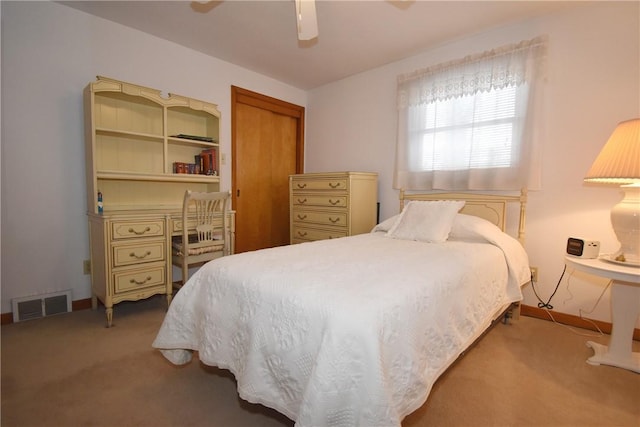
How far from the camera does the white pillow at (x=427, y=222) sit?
2.35 m

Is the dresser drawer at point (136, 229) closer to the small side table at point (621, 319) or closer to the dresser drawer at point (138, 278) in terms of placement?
the dresser drawer at point (138, 278)

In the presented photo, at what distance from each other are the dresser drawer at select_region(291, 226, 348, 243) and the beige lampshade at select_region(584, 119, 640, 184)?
1.99 m

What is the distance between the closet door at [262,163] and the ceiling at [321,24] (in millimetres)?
599

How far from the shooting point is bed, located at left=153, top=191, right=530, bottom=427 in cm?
97

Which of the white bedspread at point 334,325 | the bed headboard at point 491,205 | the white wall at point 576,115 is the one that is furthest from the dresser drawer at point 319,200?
the white wall at point 576,115

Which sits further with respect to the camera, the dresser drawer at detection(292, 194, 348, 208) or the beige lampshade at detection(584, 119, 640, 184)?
the dresser drawer at detection(292, 194, 348, 208)

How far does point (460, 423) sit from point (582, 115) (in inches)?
92.1

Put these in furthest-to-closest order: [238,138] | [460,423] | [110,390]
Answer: [238,138], [110,390], [460,423]

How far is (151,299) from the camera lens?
294cm

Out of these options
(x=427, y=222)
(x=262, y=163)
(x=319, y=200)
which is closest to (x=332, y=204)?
(x=319, y=200)

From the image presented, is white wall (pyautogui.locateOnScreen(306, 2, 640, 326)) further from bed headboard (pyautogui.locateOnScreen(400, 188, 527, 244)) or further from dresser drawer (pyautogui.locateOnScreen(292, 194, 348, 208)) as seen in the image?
dresser drawer (pyautogui.locateOnScreen(292, 194, 348, 208))

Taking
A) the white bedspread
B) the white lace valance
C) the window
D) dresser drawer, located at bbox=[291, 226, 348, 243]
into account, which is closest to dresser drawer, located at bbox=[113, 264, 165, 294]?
the white bedspread

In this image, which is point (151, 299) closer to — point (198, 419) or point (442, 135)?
point (198, 419)

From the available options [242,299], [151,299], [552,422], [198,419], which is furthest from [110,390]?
[552,422]
